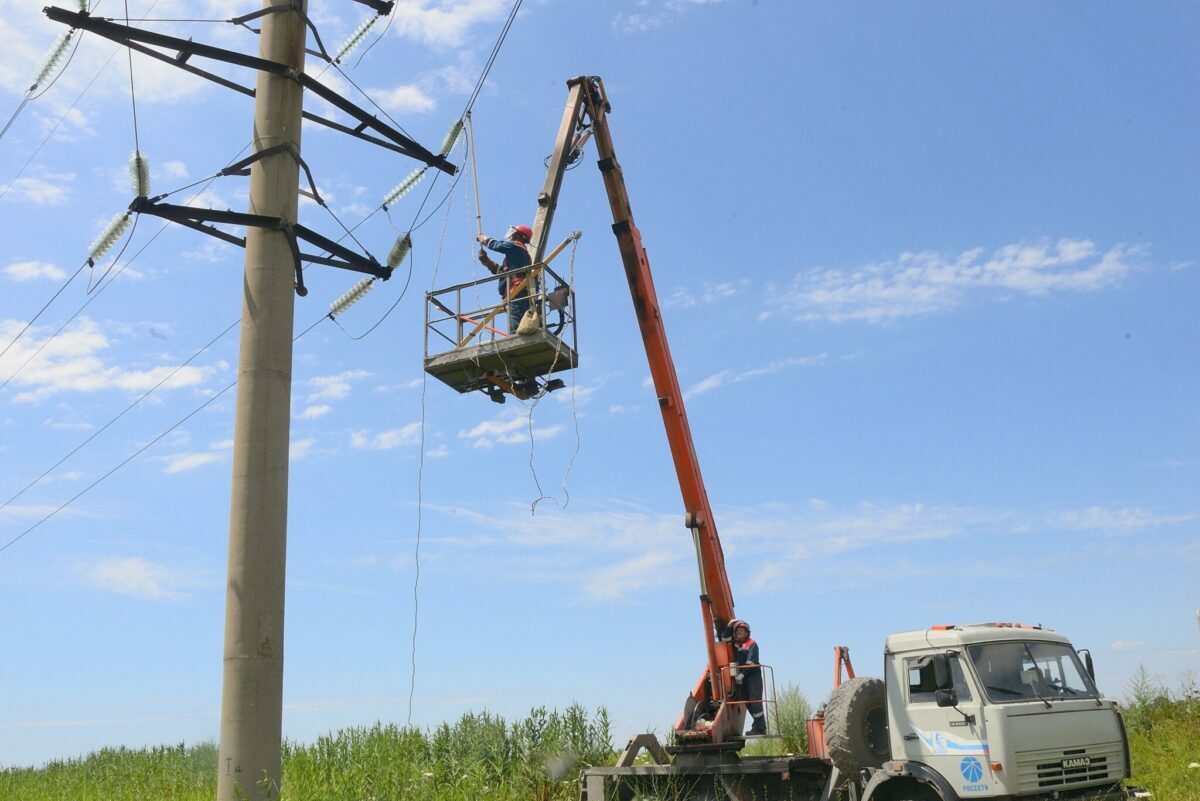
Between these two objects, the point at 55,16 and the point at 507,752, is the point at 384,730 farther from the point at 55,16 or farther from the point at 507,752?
the point at 55,16

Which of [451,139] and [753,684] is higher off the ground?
[451,139]

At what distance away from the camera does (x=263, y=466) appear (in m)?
8.43

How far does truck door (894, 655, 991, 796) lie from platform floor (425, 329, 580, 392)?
18.6 feet

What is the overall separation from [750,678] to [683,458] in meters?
3.42

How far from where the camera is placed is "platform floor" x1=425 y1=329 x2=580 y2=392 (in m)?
12.7

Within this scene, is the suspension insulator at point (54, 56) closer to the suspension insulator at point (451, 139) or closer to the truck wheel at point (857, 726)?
the suspension insulator at point (451, 139)

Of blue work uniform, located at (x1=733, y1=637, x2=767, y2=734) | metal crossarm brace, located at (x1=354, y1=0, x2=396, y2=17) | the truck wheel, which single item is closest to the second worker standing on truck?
blue work uniform, located at (x1=733, y1=637, x2=767, y2=734)

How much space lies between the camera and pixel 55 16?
29.7 feet

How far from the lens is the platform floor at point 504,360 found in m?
12.7

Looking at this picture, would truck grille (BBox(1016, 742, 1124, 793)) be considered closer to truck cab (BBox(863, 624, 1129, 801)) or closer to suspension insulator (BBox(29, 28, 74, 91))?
truck cab (BBox(863, 624, 1129, 801))

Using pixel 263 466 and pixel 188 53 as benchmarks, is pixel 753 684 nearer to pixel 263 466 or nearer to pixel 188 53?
pixel 263 466

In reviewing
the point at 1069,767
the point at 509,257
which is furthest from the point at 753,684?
the point at 509,257

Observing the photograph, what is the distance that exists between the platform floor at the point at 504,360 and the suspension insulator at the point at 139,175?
4596 millimetres

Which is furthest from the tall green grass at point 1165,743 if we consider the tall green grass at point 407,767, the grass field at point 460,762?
the tall green grass at point 407,767
